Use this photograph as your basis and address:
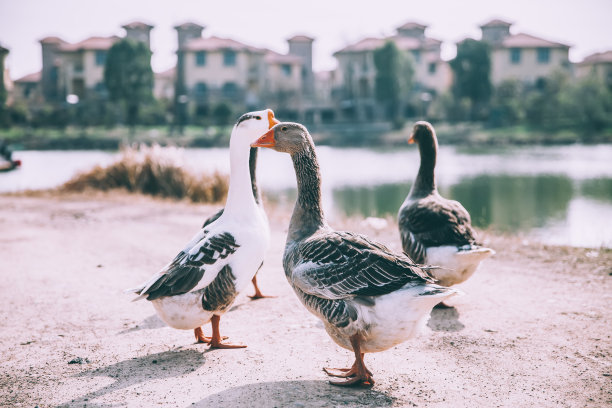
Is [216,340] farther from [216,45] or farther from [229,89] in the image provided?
[216,45]

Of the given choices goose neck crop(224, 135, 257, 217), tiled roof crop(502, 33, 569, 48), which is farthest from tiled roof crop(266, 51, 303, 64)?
goose neck crop(224, 135, 257, 217)

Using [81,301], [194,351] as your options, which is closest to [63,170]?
[81,301]

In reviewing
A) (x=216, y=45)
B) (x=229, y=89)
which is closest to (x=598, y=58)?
(x=229, y=89)

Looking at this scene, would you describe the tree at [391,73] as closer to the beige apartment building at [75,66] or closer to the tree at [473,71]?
the tree at [473,71]

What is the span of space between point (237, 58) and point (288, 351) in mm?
64463

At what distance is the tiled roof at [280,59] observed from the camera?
67812 mm

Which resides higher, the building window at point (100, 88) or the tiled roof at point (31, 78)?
the tiled roof at point (31, 78)

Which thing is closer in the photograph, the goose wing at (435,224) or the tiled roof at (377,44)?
the goose wing at (435,224)

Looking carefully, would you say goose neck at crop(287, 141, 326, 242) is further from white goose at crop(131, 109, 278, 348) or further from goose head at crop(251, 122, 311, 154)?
white goose at crop(131, 109, 278, 348)

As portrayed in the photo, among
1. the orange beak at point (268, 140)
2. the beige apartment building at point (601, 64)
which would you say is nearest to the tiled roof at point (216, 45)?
the beige apartment building at point (601, 64)

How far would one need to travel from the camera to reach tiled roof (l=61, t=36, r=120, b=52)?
215 ft

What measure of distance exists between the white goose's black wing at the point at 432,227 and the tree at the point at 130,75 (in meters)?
52.0

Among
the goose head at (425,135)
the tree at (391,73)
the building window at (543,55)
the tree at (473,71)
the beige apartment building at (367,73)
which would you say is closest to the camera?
the goose head at (425,135)

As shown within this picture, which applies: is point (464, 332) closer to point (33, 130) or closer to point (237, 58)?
point (33, 130)
